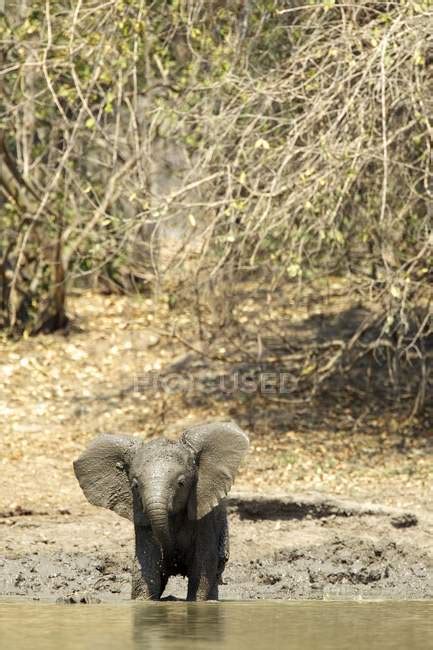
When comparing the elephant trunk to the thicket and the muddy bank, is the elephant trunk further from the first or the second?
the thicket

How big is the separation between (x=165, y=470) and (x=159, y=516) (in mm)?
376

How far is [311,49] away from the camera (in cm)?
1318

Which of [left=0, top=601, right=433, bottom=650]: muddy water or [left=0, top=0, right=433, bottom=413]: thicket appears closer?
[left=0, top=601, right=433, bottom=650]: muddy water

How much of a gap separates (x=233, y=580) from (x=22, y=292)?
717 cm

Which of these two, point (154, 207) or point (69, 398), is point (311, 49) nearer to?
point (154, 207)

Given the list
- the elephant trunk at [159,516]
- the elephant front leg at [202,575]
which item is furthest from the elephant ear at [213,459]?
the elephant trunk at [159,516]

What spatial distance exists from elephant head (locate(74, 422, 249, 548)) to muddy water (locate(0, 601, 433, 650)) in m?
0.52

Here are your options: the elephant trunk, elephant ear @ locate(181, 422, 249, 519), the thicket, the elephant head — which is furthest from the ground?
the elephant trunk

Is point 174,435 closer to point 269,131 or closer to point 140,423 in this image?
point 140,423

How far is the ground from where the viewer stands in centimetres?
1091

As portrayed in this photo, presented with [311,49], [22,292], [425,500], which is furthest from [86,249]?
[425,500]

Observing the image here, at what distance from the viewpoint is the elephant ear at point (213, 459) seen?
929 cm

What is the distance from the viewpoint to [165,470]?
8914 mm

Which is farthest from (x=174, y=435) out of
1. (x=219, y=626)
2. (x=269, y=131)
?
(x=219, y=626)
